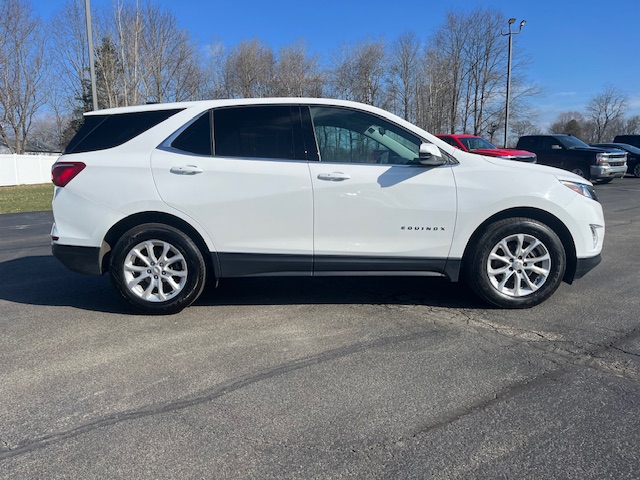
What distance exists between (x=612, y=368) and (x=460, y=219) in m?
1.63

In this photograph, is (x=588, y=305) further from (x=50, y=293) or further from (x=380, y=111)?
(x=50, y=293)

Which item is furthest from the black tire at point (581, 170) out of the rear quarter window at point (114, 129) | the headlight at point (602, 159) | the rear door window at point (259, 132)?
the rear quarter window at point (114, 129)

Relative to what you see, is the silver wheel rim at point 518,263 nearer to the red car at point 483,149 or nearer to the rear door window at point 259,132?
the rear door window at point 259,132

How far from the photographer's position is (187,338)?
3.82m

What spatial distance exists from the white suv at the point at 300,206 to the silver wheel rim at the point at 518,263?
0.01 meters

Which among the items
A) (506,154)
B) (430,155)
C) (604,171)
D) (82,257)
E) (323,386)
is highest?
(506,154)

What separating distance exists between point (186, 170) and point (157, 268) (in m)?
0.91

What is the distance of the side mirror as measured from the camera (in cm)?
408

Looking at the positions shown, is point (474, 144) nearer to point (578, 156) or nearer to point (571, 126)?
point (578, 156)

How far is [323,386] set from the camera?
3.02 metres

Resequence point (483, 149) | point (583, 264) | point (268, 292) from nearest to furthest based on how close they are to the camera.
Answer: point (583, 264) < point (268, 292) < point (483, 149)

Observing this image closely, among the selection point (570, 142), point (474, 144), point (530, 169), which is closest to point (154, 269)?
point (530, 169)

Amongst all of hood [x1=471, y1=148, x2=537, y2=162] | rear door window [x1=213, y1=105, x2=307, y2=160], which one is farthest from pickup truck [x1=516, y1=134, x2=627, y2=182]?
rear door window [x1=213, y1=105, x2=307, y2=160]

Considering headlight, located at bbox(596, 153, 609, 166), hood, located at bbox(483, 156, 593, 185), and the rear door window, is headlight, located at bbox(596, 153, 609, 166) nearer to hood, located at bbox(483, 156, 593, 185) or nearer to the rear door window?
hood, located at bbox(483, 156, 593, 185)
